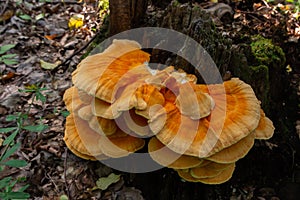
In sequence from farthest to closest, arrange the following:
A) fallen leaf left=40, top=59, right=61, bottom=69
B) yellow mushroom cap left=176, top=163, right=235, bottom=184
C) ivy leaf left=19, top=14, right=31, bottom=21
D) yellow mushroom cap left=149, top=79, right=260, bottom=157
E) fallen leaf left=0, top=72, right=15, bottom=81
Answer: ivy leaf left=19, top=14, right=31, bottom=21 < fallen leaf left=40, top=59, right=61, bottom=69 < fallen leaf left=0, top=72, right=15, bottom=81 < yellow mushroom cap left=176, top=163, right=235, bottom=184 < yellow mushroom cap left=149, top=79, right=260, bottom=157

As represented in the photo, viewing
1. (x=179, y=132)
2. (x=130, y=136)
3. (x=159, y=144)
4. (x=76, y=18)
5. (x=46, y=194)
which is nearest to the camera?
(x=179, y=132)

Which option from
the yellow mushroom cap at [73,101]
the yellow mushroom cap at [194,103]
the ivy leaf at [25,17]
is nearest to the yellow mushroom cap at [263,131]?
the yellow mushroom cap at [194,103]

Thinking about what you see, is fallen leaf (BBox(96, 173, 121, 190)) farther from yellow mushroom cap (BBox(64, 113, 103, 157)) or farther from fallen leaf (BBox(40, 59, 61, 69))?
fallen leaf (BBox(40, 59, 61, 69))

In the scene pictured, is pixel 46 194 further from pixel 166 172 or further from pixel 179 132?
pixel 179 132

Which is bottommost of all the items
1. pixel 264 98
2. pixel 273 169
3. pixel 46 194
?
pixel 46 194

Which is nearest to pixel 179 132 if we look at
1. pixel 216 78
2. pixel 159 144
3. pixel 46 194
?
pixel 159 144

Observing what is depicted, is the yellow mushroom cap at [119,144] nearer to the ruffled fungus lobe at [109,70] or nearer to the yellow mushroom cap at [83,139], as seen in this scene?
the yellow mushroom cap at [83,139]

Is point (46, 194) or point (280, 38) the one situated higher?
point (280, 38)

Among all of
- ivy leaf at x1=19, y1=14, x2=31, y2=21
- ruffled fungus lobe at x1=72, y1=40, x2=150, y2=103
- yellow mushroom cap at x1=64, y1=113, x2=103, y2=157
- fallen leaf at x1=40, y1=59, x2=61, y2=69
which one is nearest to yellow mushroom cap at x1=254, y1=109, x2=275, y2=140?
ruffled fungus lobe at x1=72, y1=40, x2=150, y2=103
